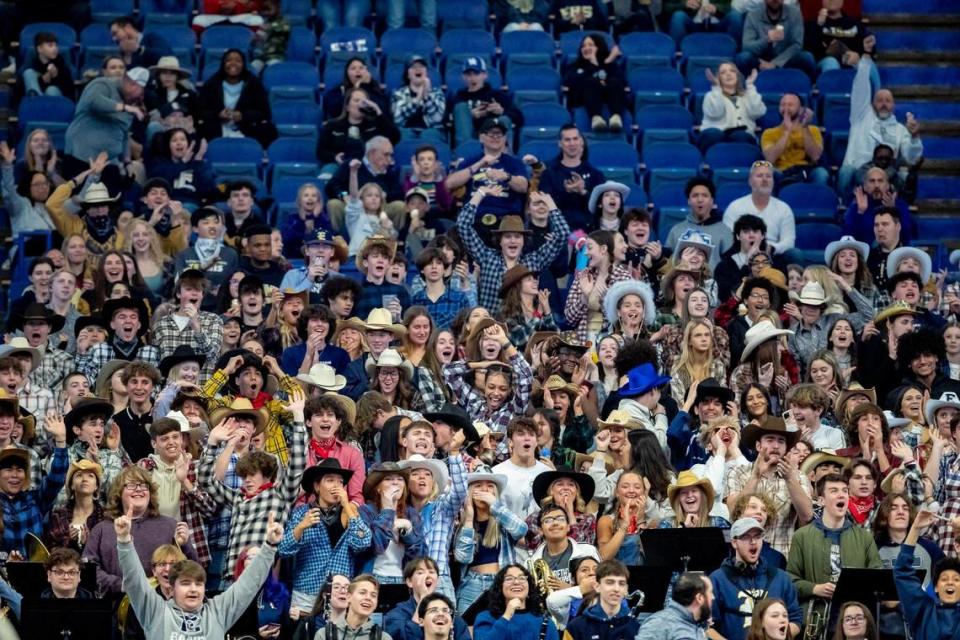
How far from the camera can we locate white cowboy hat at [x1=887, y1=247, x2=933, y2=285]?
18.3 m

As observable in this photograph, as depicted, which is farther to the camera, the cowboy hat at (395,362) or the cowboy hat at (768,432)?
the cowboy hat at (395,362)

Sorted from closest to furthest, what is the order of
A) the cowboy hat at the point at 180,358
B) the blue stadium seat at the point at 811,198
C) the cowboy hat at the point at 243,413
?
1. the cowboy hat at the point at 243,413
2. the cowboy hat at the point at 180,358
3. the blue stadium seat at the point at 811,198

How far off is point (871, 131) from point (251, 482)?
28.7 ft

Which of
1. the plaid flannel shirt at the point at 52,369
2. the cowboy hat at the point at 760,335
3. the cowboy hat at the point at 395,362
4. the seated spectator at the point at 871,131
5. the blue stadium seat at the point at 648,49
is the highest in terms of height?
the blue stadium seat at the point at 648,49

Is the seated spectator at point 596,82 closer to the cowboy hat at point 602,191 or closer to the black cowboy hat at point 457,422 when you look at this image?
the cowboy hat at point 602,191

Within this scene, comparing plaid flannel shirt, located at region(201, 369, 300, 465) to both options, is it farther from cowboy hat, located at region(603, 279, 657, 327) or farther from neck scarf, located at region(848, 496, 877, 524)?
neck scarf, located at region(848, 496, 877, 524)

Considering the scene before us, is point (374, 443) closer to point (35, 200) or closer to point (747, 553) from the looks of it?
point (747, 553)

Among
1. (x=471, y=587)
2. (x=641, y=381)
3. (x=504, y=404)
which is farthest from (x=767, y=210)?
(x=471, y=587)

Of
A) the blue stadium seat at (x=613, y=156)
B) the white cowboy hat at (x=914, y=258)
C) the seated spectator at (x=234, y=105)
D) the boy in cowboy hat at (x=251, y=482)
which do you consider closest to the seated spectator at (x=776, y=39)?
the blue stadium seat at (x=613, y=156)

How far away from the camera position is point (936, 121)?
73.1 feet

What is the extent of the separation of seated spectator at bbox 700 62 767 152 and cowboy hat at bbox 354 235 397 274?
14.6 feet

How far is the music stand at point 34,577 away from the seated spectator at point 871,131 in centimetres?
956

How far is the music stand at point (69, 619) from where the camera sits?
12.6 metres

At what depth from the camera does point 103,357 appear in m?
16.5
